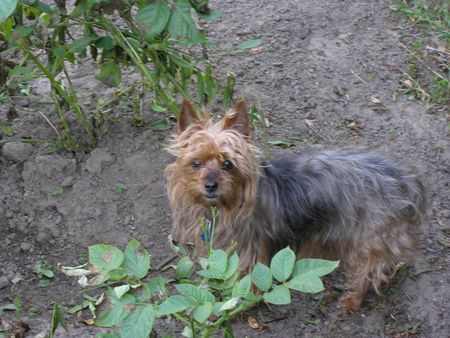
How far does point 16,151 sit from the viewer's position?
4.52m

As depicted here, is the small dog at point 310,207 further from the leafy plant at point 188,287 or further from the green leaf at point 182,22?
the leafy plant at point 188,287

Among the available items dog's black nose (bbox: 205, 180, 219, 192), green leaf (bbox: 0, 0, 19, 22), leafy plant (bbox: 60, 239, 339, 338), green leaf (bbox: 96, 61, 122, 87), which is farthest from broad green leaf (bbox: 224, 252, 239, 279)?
green leaf (bbox: 96, 61, 122, 87)

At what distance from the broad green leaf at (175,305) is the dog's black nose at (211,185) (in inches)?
56.6

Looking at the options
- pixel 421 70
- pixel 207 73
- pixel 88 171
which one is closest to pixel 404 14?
pixel 421 70

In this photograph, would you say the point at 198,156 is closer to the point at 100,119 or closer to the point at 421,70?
the point at 100,119

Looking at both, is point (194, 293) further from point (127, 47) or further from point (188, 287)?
point (127, 47)

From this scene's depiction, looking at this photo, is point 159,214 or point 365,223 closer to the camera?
point 365,223

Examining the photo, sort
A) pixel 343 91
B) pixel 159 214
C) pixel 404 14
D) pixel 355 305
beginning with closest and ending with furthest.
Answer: pixel 355 305, pixel 159 214, pixel 343 91, pixel 404 14

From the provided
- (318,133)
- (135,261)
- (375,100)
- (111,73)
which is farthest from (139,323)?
(375,100)

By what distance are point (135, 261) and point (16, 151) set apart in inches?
104

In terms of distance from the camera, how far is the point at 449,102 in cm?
553

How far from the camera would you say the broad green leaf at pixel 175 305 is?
78.1 inches

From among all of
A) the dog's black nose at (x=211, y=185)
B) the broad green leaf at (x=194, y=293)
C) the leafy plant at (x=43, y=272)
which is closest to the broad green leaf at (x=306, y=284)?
the broad green leaf at (x=194, y=293)

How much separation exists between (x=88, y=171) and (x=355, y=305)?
188 centimetres
